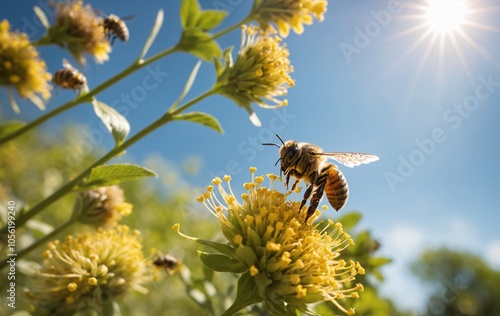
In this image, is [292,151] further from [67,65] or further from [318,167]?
[67,65]

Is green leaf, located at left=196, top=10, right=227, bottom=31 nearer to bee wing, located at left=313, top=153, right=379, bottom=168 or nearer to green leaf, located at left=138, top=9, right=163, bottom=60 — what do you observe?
green leaf, located at left=138, top=9, right=163, bottom=60

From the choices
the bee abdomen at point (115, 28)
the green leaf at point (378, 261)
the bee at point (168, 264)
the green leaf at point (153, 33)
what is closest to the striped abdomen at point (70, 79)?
the bee abdomen at point (115, 28)

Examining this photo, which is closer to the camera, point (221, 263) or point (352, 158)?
point (221, 263)

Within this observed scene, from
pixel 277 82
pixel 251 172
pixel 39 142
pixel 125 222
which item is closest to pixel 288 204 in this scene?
pixel 251 172

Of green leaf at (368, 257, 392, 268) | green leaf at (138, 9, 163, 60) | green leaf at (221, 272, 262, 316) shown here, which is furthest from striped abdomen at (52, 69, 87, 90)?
green leaf at (368, 257, 392, 268)

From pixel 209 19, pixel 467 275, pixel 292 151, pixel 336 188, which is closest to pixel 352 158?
pixel 336 188

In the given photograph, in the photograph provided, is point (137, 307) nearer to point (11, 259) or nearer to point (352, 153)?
point (11, 259)
